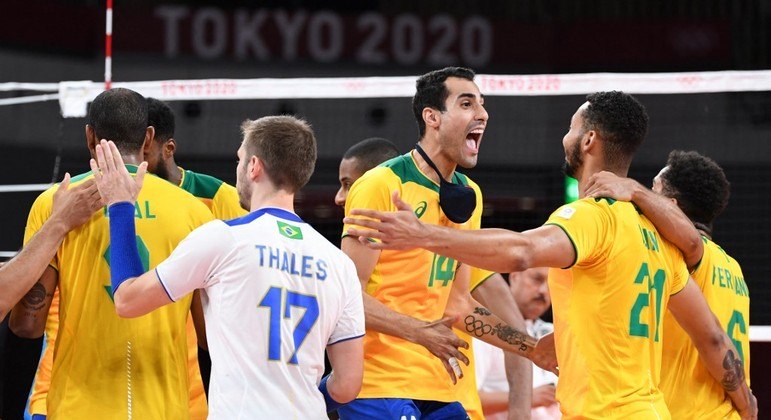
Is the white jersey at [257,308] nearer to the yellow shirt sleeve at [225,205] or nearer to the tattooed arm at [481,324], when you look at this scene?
the tattooed arm at [481,324]

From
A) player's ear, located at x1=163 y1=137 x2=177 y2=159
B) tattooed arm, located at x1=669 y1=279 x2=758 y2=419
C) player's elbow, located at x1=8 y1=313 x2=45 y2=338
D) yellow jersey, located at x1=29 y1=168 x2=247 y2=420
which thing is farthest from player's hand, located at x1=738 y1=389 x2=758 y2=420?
player's elbow, located at x1=8 y1=313 x2=45 y2=338

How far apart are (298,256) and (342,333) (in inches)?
14.8

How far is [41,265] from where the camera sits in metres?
3.88

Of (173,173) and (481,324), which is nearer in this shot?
(481,324)

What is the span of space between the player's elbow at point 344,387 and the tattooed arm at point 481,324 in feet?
4.83

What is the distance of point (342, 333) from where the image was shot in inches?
153

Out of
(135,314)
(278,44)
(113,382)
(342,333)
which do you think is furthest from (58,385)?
(278,44)

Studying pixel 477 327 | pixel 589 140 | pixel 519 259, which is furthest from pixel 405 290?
pixel 519 259

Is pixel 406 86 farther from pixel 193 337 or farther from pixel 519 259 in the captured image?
pixel 519 259

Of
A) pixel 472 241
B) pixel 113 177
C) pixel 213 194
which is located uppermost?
pixel 113 177

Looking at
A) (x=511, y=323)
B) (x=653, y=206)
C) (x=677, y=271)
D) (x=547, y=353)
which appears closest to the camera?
(x=653, y=206)

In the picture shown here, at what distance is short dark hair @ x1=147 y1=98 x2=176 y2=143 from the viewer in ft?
18.3

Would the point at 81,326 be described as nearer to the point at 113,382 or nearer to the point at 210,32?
the point at 113,382

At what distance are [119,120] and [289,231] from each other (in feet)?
3.03
